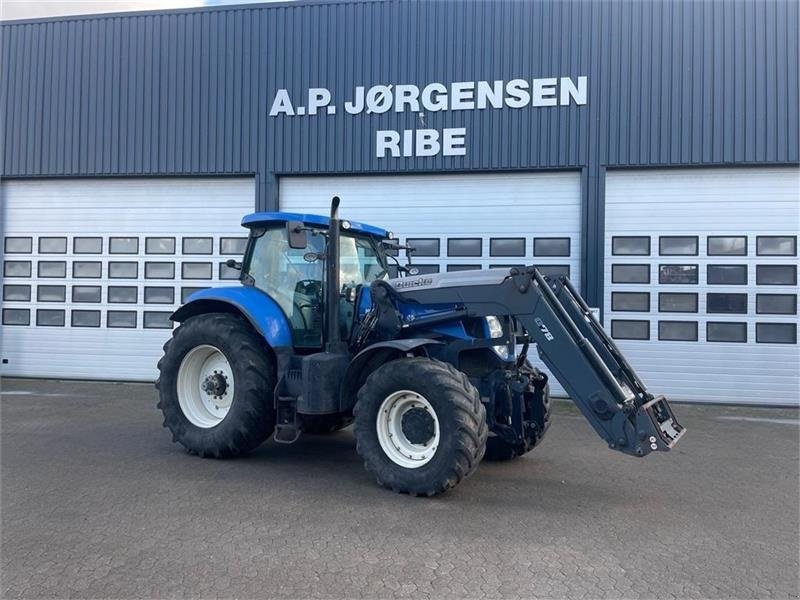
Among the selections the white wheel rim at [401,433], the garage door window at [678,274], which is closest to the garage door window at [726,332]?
the garage door window at [678,274]

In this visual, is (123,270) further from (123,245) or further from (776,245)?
(776,245)

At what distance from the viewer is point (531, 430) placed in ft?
20.7

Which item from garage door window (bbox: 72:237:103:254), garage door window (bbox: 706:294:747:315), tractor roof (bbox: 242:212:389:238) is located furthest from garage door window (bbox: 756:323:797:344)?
garage door window (bbox: 72:237:103:254)

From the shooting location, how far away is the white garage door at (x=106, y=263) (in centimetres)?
1234

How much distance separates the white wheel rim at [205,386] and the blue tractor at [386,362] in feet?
0.04

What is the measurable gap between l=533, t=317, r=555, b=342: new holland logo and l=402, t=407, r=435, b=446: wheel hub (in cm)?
115

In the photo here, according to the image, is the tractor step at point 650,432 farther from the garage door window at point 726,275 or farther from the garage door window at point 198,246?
the garage door window at point 198,246

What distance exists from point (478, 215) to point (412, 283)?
5505 mm

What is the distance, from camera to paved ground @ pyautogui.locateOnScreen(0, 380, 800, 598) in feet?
12.6

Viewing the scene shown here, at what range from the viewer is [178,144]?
12.2 metres

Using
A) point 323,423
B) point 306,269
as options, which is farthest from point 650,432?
point 306,269

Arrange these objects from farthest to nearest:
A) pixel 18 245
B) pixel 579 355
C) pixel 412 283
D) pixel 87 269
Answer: pixel 18 245
pixel 87 269
pixel 412 283
pixel 579 355

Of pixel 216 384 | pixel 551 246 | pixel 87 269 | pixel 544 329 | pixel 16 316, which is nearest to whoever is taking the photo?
pixel 544 329

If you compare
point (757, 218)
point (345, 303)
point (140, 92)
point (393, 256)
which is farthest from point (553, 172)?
point (140, 92)
